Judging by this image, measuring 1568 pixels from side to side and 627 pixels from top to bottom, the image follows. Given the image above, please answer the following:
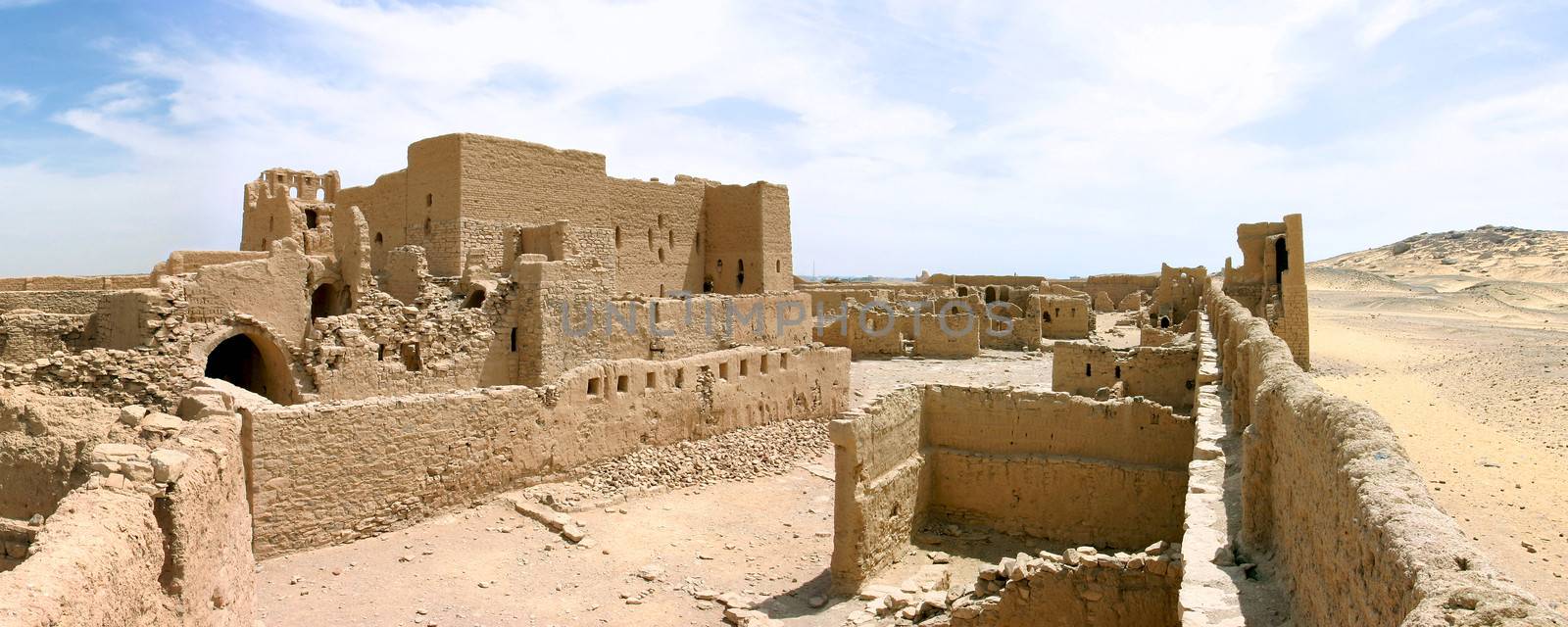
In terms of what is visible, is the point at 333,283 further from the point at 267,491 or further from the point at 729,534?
the point at 729,534

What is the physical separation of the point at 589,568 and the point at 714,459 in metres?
4.21

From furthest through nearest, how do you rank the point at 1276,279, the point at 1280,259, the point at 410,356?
the point at 1280,259, the point at 1276,279, the point at 410,356

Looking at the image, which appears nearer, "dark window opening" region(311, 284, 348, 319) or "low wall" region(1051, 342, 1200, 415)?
"low wall" region(1051, 342, 1200, 415)

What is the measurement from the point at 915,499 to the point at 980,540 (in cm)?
91

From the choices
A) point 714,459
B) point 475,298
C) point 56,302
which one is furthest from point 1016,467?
point 56,302

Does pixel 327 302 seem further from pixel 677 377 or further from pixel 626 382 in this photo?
pixel 677 377

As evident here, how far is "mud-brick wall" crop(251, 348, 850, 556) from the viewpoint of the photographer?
892 cm

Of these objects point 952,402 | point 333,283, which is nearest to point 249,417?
point 333,283

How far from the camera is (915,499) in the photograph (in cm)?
1032

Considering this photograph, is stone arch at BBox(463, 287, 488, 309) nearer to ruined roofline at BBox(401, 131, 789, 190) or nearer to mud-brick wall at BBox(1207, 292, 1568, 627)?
ruined roofline at BBox(401, 131, 789, 190)

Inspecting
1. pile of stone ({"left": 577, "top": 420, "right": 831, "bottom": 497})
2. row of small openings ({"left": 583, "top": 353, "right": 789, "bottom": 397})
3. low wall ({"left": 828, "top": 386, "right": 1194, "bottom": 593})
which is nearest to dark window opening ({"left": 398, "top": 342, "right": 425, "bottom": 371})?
row of small openings ({"left": 583, "top": 353, "right": 789, "bottom": 397})

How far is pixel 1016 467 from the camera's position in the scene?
10438mm

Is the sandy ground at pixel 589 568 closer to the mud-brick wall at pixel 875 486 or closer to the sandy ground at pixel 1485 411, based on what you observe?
the mud-brick wall at pixel 875 486

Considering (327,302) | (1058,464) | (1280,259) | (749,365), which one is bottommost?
(1058,464)
